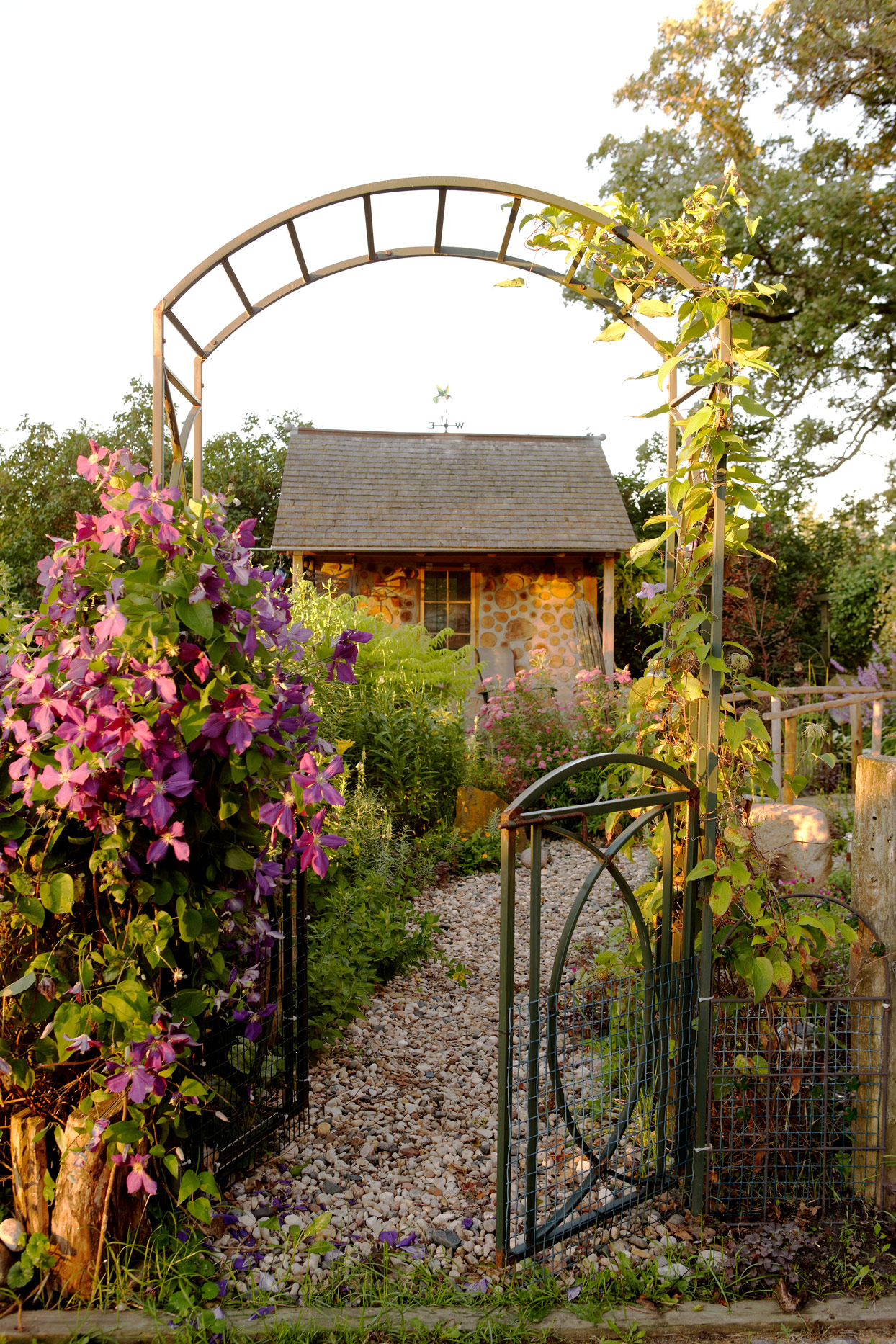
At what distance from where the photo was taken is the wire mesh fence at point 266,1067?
7.12 ft

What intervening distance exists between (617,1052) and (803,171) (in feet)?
29.8

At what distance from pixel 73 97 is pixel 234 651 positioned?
4.59 meters

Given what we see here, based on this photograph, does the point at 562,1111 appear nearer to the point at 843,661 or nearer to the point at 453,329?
the point at 843,661

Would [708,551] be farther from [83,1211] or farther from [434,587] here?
[434,587]

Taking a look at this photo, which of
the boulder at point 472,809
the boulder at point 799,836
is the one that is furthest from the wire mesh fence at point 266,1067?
the boulder at point 472,809

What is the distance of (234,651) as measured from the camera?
185cm

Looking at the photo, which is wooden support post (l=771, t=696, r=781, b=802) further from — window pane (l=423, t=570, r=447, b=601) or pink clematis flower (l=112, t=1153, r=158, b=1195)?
pink clematis flower (l=112, t=1153, r=158, b=1195)

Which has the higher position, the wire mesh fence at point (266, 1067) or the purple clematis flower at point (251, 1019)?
the purple clematis flower at point (251, 1019)

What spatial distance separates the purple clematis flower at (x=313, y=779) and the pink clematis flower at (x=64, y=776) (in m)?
0.42

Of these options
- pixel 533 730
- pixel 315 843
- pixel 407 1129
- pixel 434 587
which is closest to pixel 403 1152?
pixel 407 1129

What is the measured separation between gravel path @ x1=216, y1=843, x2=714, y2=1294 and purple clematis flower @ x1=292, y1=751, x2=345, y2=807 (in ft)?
3.68

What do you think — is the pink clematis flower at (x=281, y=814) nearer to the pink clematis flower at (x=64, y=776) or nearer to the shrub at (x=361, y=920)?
the pink clematis flower at (x=64, y=776)

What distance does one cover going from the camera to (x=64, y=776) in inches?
66.9

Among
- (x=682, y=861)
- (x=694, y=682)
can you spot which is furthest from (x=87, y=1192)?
(x=694, y=682)
